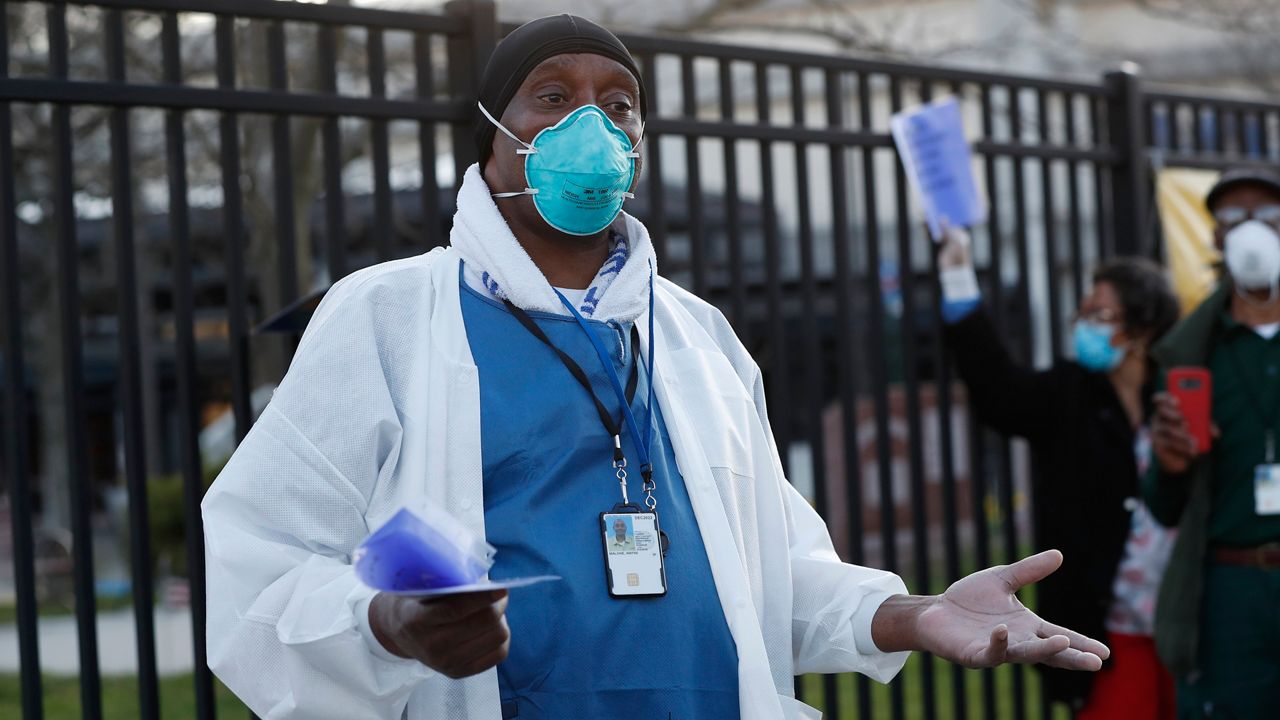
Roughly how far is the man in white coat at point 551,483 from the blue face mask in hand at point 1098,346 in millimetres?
2837

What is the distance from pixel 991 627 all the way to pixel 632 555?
55cm

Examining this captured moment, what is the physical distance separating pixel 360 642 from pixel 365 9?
7.09ft

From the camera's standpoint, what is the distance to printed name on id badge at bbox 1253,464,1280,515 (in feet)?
15.6

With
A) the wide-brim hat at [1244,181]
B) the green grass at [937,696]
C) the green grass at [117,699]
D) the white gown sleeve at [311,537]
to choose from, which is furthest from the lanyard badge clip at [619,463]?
the green grass at [117,699]

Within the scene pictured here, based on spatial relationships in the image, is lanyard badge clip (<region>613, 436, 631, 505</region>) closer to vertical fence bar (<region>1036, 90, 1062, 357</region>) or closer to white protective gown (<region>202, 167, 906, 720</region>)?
white protective gown (<region>202, 167, 906, 720</region>)

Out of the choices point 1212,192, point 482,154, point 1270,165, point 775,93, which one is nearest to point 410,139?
point 775,93

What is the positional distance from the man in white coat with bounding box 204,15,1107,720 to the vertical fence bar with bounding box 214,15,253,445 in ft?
4.18

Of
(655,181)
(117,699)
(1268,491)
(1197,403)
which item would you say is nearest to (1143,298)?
(1197,403)

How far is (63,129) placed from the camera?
3.61 meters

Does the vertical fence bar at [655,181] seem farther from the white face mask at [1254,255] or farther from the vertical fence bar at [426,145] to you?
the white face mask at [1254,255]

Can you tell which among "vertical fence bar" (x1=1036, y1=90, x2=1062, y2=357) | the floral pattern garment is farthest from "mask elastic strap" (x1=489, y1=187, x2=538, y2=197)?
"vertical fence bar" (x1=1036, y1=90, x2=1062, y2=357)

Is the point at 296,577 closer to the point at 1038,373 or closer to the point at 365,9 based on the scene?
the point at 365,9

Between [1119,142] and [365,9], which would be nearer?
[365,9]

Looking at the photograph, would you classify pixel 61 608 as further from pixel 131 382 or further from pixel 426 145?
pixel 131 382
